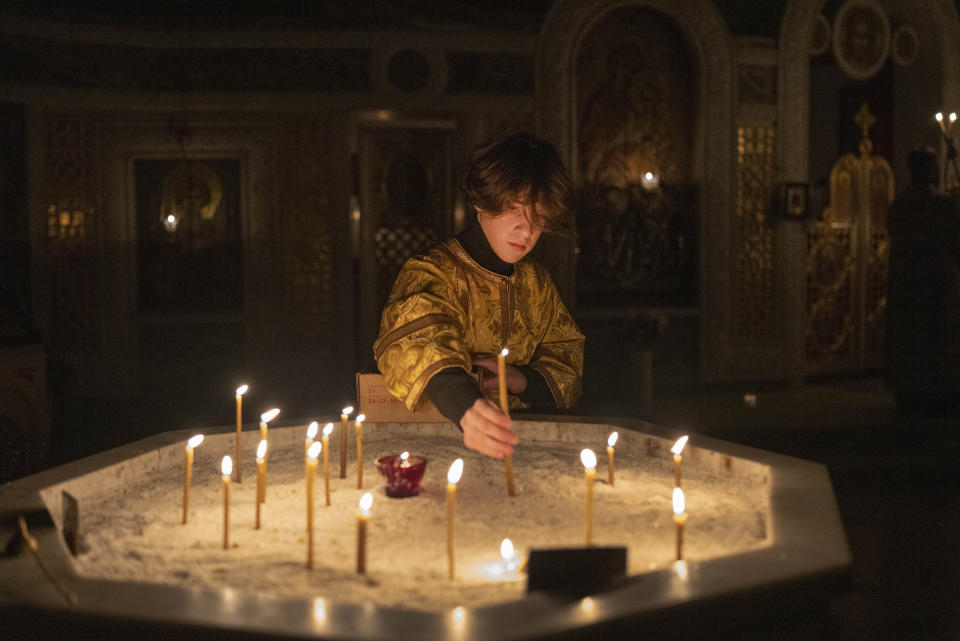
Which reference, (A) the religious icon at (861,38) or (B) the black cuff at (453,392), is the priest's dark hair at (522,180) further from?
(A) the religious icon at (861,38)

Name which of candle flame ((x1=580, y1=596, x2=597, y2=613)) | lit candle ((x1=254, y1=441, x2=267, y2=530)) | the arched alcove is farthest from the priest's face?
the arched alcove

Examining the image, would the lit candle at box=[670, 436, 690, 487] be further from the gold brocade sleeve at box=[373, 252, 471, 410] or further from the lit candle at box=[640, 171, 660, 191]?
the lit candle at box=[640, 171, 660, 191]

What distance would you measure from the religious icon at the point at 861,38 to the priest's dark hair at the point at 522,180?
28.5ft

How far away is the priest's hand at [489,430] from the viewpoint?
87.1 inches

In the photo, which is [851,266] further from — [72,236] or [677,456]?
[677,456]

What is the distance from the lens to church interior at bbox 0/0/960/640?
349 inches

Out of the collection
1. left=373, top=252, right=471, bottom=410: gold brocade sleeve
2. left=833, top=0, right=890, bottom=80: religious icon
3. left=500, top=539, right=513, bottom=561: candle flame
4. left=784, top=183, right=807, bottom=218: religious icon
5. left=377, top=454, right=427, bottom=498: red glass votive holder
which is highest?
left=833, top=0, right=890, bottom=80: religious icon

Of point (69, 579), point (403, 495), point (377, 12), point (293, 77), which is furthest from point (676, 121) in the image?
point (69, 579)

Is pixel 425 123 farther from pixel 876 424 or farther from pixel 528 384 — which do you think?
pixel 528 384

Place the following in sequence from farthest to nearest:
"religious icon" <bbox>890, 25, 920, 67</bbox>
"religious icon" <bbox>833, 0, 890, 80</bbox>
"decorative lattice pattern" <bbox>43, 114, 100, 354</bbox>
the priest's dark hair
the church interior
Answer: "religious icon" <bbox>890, 25, 920, 67</bbox>, "religious icon" <bbox>833, 0, 890, 80</bbox>, "decorative lattice pattern" <bbox>43, 114, 100, 354</bbox>, the church interior, the priest's dark hair

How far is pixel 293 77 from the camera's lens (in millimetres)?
8875

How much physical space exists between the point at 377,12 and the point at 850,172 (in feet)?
17.8

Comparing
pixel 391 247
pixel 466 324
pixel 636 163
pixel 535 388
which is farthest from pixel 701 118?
pixel 466 324

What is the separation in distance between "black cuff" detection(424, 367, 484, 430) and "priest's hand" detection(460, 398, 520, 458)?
91 mm
